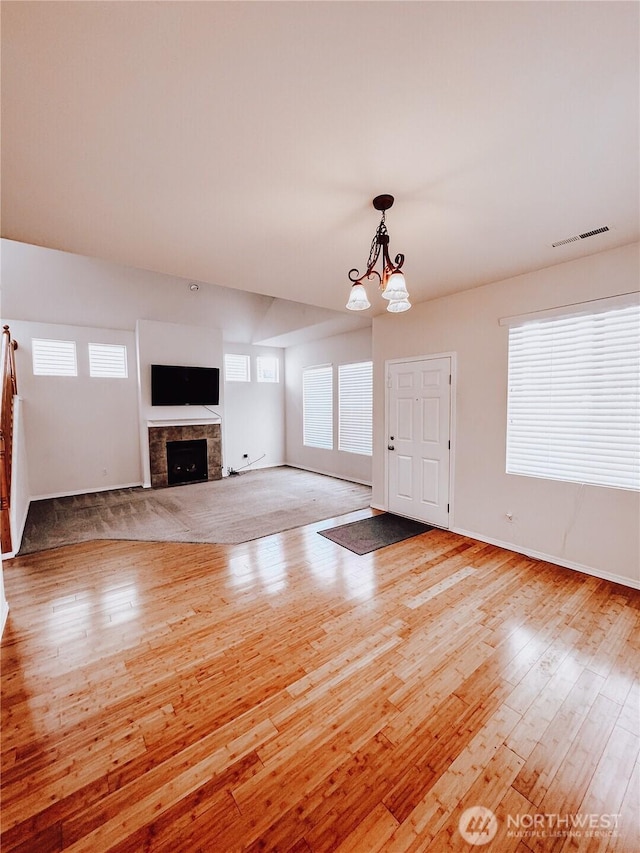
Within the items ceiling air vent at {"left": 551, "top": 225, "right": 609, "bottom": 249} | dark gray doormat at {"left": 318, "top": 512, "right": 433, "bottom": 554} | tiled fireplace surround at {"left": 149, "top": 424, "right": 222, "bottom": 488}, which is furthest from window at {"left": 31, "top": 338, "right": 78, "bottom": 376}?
ceiling air vent at {"left": 551, "top": 225, "right": 609, "bottom": 249}

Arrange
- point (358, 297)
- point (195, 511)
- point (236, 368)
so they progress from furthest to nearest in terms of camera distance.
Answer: point (236, 368) → point (195, 511) → point (358, 297)

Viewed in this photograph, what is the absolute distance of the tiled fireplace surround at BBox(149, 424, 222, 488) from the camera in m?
6.40

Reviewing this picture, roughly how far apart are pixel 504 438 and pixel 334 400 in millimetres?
3862

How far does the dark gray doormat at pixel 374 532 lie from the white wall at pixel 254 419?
4.13 m

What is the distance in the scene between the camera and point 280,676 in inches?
75.9

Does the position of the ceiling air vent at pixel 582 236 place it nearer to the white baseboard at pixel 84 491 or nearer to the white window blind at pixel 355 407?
the white window blind at pixel 355 407

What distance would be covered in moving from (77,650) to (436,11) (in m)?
3.55

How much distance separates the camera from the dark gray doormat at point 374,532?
12.1ft

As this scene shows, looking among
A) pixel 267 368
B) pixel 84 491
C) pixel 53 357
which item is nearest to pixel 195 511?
pixel 84 491

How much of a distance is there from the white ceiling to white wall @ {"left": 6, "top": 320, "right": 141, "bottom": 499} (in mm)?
3849

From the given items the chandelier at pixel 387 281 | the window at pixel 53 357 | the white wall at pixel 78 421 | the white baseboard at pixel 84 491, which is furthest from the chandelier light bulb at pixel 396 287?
the white baseboard at pixel 84 491

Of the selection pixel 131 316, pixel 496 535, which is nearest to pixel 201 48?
pixel 496 535

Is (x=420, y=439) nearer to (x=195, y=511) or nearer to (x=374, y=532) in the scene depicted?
(x=374, y=532)

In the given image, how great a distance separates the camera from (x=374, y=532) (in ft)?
13.2
